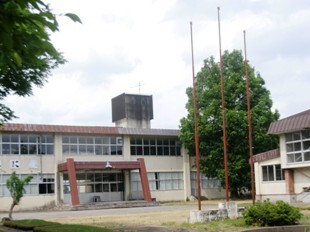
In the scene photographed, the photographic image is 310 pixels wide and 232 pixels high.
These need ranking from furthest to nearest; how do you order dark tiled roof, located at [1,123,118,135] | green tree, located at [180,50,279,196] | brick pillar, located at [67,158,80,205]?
green tree, located at [180,50,279,196] → dark tiled roof, located at [1,123,118,135] → brick pillar, located at [67,158,80,205]

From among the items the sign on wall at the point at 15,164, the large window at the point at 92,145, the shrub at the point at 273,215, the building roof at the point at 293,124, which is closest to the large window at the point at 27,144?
the sign on wall at the point at 15,164

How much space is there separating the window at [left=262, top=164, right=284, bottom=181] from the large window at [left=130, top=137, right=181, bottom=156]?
11.9 m

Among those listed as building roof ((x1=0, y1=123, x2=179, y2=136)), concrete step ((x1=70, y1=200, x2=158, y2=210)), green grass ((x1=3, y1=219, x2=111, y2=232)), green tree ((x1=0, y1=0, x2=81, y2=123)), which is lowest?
concrete step ((x1=70, y1=200, x2=158, y2=210))

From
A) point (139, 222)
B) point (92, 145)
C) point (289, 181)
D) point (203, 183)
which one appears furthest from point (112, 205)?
point (139, 222)

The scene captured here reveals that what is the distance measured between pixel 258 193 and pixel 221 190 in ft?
36.0

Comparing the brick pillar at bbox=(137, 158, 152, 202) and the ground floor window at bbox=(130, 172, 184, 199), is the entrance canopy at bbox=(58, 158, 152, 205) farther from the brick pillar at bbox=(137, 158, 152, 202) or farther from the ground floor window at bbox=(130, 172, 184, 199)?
the ground floor window at bbox=(130, 172, 184, 199)

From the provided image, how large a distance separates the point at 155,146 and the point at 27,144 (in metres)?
11.2

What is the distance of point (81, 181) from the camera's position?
134 feet

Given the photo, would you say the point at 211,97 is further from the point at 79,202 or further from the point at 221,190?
the point at 79,202

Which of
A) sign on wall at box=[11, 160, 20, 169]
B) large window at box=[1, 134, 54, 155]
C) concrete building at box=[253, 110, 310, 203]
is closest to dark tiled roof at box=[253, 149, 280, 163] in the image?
concrete building at box=[253, 110, 310, 203]

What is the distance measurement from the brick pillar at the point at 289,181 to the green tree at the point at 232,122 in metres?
6.72

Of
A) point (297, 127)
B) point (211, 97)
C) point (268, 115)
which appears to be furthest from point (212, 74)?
point (297, 127)

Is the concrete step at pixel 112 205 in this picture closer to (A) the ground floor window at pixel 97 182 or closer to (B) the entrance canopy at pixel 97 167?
(B) the entrance canopy at pixel 97 167

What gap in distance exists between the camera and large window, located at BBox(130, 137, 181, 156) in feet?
143
